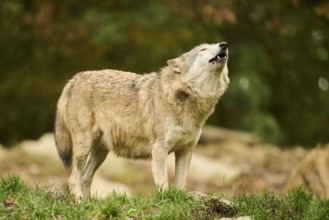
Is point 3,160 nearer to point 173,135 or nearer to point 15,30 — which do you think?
point 15,30

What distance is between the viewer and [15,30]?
16531 millimetres

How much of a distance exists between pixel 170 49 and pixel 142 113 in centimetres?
1051

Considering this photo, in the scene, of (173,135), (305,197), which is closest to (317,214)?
(305,197)

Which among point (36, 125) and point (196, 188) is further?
point (36, 125)

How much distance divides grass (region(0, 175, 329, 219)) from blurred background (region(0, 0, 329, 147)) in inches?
314

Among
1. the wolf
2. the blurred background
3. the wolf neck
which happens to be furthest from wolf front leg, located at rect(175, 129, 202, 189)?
the blurred background

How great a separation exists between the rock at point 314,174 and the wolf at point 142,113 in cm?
237

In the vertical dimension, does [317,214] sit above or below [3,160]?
above

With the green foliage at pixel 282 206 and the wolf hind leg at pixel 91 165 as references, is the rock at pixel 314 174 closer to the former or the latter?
the green foliage at pixel 282 206

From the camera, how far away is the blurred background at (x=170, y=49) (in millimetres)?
16312

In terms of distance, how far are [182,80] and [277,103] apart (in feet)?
41.2

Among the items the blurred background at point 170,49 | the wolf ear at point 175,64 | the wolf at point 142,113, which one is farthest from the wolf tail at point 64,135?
the blurred background at point 170,49

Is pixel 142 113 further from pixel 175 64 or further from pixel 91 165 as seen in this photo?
pixel 91 165

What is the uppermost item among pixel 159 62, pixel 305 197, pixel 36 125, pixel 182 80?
pixel 182 80
